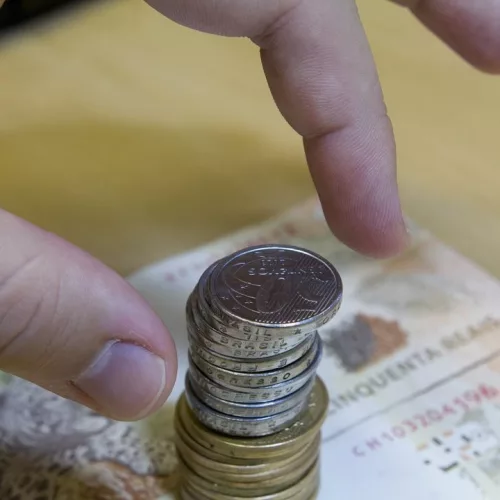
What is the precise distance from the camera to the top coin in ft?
1.34

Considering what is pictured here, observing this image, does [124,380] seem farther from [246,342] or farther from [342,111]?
[342,111]

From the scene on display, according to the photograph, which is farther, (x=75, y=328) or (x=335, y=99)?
(x=335, y=99)

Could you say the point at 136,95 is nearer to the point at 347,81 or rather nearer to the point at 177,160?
the point at 177,160

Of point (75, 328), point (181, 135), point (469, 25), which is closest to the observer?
point (75, 328)

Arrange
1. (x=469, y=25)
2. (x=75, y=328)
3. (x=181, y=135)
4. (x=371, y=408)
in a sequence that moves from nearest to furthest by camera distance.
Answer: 1. (x=75, y=328)
2. (x=371, y=408)
3. (x=469, y=25)
4. (x=181, y=135)

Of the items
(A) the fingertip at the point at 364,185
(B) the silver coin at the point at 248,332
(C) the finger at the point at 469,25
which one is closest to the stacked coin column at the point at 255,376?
(B) the silver coin at the point at 248,332

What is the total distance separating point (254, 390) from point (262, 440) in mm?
39

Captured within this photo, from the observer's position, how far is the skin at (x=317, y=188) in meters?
0.39

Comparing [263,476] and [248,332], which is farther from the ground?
[248,332]

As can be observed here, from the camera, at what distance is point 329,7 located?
60cm

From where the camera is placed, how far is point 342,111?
24.0 inches

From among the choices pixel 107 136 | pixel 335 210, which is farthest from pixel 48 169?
pixel 335 210

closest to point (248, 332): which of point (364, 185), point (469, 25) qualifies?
point (364, 185)

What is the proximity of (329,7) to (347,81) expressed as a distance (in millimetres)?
56
